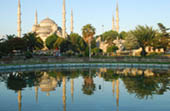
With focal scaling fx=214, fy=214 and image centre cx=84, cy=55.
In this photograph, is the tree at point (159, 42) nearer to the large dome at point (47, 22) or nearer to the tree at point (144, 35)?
the tree at point (144, 35)

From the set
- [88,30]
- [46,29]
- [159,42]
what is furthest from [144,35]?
[46,29]

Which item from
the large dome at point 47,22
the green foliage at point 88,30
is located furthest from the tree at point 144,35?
the large dome at point 47,22

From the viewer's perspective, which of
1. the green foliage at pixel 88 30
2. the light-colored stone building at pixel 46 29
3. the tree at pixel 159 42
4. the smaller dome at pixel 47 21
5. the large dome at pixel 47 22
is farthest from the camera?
the smaller dome at pixel 47 21

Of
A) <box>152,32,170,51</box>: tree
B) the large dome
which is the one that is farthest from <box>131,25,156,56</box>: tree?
the large dome

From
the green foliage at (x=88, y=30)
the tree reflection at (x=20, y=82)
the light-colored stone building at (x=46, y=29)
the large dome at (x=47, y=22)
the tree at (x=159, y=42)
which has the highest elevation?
the large dome at (x=47, y=22)

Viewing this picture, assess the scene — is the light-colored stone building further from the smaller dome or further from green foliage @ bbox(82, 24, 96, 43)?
green foliage @ bbox(82, 24, 96, 43)

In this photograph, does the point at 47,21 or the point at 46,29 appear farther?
the point at 47,21

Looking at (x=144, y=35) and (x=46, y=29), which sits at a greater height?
(x=46, y=29)

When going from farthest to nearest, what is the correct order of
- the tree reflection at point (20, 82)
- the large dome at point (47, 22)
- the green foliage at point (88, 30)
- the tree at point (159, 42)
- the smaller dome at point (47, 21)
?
1. the smaller dome at point (47, 21)
2. the large dome at point (47, 22)
3. the green foliage at point (88, 30)
4. the tree at point (159, 42)
5. the tree reflection at point (20, 82)

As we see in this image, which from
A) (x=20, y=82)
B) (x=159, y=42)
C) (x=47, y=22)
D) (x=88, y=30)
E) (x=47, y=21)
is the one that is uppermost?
(x=47, y=21)

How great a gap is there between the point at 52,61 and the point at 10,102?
79.4ft

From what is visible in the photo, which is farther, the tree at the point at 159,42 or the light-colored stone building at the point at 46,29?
the light-colored stone building at the point at 46,29

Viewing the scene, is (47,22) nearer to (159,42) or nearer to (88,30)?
(88,30)

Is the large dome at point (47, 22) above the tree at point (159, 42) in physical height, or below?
above
